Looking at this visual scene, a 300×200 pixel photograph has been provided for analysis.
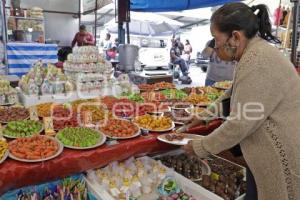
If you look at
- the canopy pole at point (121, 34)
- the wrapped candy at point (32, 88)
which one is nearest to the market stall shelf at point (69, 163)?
the wrapped candy at point (32, 88)

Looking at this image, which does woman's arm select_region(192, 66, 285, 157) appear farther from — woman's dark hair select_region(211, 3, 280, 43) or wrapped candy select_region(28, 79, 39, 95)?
wrapped candy select_region(28, 79, 39, 95)

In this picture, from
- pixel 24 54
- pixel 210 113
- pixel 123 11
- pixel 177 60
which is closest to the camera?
pixel 210 113

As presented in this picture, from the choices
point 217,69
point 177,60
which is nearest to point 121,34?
point 217,69

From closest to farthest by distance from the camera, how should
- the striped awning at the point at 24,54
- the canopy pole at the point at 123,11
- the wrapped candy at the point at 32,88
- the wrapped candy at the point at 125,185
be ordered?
the wrapped candy at the point at 125,185 → the wrapped candy at the point at 32,88 → the canopy pole at the point at 123,11 → the striped awning at the point at 24,54

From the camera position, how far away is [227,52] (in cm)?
138

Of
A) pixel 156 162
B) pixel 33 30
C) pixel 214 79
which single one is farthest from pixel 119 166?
pixel 33 30

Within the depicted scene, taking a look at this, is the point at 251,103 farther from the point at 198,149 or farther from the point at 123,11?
the point at 123,11

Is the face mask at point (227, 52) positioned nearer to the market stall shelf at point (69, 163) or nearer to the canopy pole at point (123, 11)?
the market stall shelf at point (69, 163)

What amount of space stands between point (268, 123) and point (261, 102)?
5.7 inches

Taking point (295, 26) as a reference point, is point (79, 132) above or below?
below

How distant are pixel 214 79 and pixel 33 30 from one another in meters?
4.62

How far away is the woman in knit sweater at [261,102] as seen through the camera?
122 centimetres

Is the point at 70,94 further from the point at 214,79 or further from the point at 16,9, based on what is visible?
the point at 16,9

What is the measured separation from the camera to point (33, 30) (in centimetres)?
664
